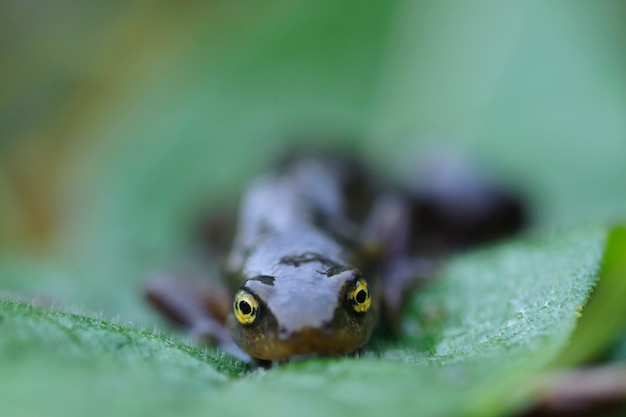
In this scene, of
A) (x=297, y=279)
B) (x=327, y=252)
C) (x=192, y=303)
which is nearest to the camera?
(x=297, y=279)

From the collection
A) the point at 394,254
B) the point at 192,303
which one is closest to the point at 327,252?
the point at 192,303

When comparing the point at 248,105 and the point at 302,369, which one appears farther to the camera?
the point at 248,105

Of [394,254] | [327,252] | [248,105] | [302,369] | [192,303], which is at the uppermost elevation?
[248,105]

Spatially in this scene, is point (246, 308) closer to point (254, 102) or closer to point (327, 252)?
point (327, 252)

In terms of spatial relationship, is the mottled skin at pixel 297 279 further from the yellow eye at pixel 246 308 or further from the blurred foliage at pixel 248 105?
the blurred foliage at pixel 248 105

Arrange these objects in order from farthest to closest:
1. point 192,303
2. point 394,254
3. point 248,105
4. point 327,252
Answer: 1. point 248,105
2. point 394,254
3. point 192,303
4. point 327,252

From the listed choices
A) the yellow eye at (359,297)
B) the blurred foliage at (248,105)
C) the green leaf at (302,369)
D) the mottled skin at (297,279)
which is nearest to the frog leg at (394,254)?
the mottled skin at (297,279)

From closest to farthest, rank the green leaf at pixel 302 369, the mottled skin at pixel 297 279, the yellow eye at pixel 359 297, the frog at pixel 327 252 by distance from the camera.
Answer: the green leaf at pixel 302 369 < the mottled skin at pixel 297 279 < the frog at pixel 327 252 < the yellow eye at pixel 359 297
